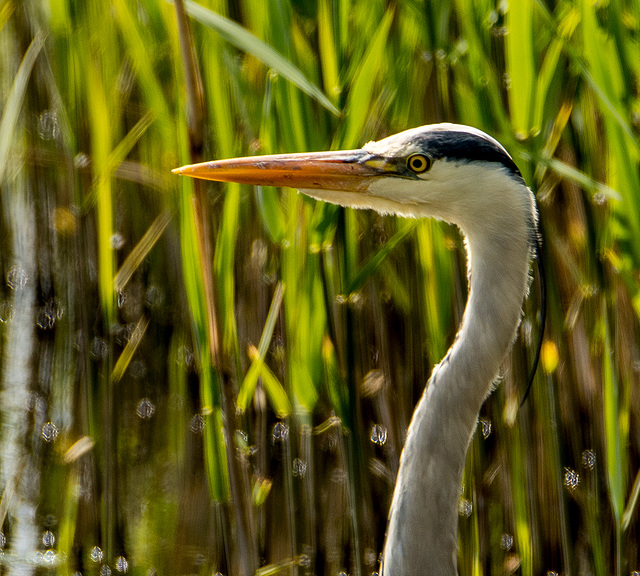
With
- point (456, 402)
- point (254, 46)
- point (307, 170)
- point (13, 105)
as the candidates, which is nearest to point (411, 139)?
point (307, 170)

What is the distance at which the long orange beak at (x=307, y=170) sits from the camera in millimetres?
1145

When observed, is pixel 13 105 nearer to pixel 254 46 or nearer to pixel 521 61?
pixel 254 46

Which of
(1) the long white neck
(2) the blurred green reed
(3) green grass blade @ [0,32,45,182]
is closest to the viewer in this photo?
(1) the long white neck

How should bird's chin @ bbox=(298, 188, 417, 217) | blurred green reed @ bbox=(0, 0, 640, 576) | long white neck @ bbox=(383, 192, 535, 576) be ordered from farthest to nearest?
blurred green reed @ bbox=(0, 0, 640, 576) → bird's chin @ bbox=(298, 188, 417, 217) → long white neck @ bbox=(383, 192, 535, 576)

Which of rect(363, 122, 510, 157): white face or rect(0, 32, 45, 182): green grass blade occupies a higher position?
rect(0, 32, 45, 182): green grass blade

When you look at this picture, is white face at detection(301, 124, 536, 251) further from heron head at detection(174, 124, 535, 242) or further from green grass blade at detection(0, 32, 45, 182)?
green grass blade at detection(0, 32, 45, 182)

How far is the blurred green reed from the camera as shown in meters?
1.30

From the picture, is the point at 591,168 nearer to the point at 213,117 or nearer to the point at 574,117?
the point at 574,117

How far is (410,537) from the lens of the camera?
1.09m

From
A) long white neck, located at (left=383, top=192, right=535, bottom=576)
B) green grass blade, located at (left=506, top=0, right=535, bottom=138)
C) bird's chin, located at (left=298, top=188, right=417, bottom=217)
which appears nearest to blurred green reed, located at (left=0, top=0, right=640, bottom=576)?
green grass blade, located at (left=506, top=0, right=535, bottom=138)

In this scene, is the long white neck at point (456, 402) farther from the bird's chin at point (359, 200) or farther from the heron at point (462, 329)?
the bird's chin at point (359, 200)

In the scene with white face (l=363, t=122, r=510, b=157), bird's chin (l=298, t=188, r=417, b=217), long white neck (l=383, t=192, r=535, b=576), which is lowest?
long white neck (l=383, t=192, r=535, b=576)

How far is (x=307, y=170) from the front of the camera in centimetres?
116

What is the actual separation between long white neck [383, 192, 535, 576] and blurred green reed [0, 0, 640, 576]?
0.26 m
